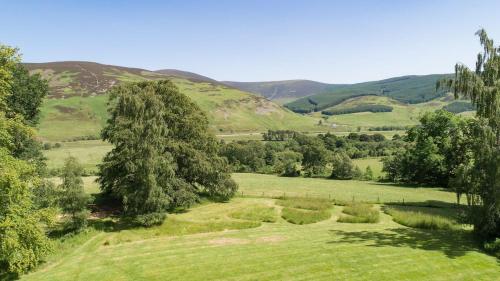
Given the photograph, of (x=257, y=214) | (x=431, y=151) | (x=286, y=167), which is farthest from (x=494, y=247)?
(x=286, y=167)

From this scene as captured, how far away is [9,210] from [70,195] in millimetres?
14238

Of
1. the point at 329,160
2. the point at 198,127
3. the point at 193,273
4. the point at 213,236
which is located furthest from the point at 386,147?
the point at 193,273

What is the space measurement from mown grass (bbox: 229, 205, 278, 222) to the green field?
0.29 meters

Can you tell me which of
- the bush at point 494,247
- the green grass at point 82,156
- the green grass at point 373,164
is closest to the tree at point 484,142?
the bush at point 494,247

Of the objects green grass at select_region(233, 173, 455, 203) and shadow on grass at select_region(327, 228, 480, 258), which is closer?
shadow on grass at select_region(327, 228, 480, 258)

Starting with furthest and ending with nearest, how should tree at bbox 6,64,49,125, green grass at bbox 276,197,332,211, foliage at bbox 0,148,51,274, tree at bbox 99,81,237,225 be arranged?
1. green grass at bbox 276,197,332,211
2. tree at bbox 6,64,49,125
3. tree at bbox 99,81,237,225
4. foliage at bbox 0,148,51,274

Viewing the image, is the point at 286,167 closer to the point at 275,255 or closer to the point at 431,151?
the point at 431,151

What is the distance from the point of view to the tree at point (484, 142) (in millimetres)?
33344

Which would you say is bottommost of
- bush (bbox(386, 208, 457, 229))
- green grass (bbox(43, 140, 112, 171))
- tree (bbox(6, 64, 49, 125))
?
green grass (bbox(43, 140, 112, 171))

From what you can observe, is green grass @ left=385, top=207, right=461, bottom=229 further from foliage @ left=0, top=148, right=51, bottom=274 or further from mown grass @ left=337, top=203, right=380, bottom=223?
foliage @ left=0, top=148, right=51, bottom=274

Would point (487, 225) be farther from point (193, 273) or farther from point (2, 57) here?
point (2, 57)

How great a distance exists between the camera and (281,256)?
3180cm

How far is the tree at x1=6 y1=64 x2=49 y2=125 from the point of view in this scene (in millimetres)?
45603

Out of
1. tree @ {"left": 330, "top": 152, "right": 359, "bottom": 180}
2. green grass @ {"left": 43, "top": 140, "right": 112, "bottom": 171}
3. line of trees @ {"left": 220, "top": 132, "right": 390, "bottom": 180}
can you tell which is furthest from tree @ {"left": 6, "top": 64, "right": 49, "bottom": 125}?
tree @ {"left": 330, "top": 152, "right": 359, "bottom": 180}
